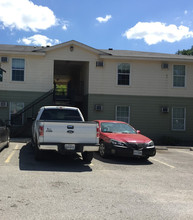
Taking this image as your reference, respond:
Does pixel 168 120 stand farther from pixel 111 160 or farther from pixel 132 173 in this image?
pixel 132 173

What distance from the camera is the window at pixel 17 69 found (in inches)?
690

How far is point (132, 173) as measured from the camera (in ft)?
25.2

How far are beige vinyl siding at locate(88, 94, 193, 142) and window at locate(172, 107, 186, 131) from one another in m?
0.24

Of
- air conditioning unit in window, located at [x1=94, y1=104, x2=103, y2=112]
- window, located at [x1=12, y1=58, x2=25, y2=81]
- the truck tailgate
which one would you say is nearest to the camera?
the truck tailgate

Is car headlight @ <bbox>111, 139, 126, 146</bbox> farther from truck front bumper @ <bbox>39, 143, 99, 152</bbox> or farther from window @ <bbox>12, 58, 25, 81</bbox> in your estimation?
window @ <bbox>12, 58, 25, 81</bbox>

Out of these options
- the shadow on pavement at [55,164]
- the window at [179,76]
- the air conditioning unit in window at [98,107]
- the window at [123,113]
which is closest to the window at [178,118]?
the window at [179,76]

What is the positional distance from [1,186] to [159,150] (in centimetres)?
973

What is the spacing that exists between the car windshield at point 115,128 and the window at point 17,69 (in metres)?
8.83

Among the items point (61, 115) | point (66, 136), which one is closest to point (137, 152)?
point (66, 136)

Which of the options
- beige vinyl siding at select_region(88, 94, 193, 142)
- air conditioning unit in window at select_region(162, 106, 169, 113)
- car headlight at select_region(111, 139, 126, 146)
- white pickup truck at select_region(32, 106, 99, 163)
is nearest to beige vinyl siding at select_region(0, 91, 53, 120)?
beige vinyl siding at select_region(88, 94, 193, 142)

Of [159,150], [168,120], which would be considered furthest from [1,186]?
[168,120]

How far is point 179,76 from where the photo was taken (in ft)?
61.5

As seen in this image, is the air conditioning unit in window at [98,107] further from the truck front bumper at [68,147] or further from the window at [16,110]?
the truck front bumper at [68,147]

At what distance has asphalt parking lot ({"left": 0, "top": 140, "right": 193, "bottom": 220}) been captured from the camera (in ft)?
14.5
